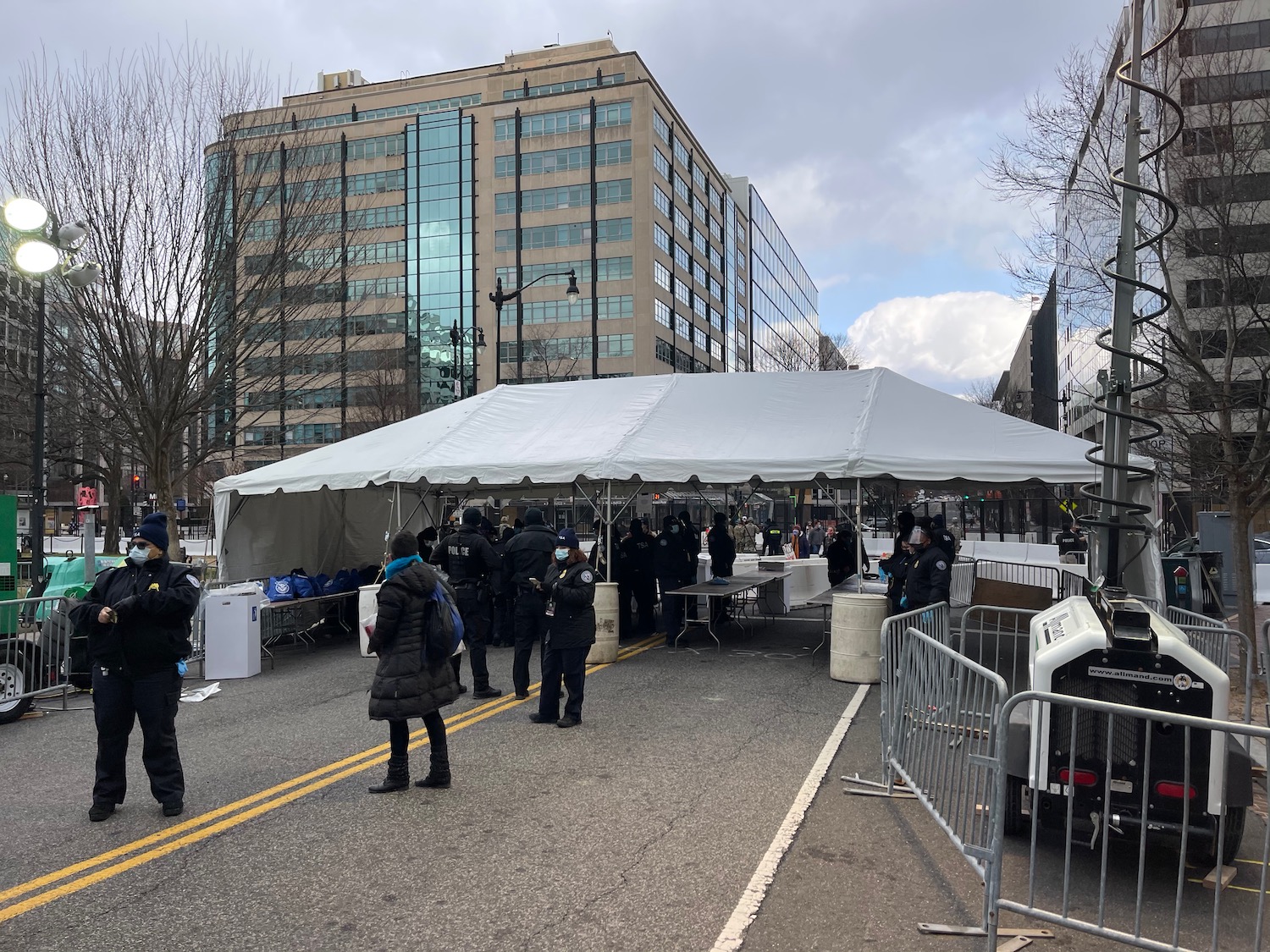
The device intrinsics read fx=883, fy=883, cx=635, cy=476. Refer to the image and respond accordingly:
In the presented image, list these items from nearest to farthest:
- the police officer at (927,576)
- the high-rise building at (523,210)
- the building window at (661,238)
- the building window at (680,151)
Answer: the police officer at (927,576)
the high-rise building at (523,210)
the building window at (661,238)
the building window at (680,151)

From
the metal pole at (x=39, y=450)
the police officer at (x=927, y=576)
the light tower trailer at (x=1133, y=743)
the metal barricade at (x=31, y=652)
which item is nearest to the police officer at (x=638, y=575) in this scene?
the police officer at (x=927, y=576)

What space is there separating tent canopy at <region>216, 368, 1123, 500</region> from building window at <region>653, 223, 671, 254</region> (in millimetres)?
58678

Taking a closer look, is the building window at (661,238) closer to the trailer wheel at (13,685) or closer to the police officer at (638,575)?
the police officer at (638,575)

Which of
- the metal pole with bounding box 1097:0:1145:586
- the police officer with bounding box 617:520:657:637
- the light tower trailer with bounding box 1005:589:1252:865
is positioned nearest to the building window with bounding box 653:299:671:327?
the police officer with bounding box 617:520:657:637

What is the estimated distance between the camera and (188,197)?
54.3 ft

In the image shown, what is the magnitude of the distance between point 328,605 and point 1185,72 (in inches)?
534

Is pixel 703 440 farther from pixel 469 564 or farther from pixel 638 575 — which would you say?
pixel 469 564

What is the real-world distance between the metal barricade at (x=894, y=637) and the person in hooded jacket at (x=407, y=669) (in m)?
3.05

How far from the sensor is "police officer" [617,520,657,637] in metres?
14.6

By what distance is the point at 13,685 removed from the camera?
8.55m

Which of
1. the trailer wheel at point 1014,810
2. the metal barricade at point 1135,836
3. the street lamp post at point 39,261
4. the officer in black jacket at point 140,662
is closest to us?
the metal barricade at point 1135,836

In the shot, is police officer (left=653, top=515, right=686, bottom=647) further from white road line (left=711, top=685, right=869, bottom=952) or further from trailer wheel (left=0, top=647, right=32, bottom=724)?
trailer wheel (left=0, top=647, right=32, bottom=724)

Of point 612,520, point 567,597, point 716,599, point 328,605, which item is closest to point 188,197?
point 328,605

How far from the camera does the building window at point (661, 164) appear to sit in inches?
2825
